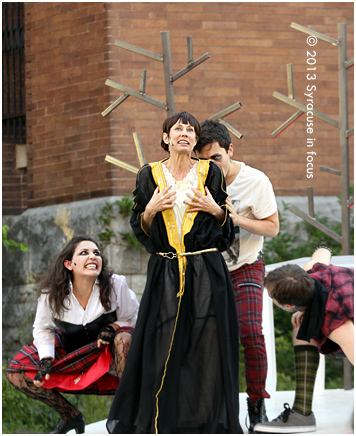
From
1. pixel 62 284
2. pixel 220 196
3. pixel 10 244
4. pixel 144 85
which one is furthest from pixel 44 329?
pixel 10 244

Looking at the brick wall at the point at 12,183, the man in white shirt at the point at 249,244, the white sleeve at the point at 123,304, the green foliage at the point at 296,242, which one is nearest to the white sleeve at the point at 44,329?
the white sleeve at the point at 123,304

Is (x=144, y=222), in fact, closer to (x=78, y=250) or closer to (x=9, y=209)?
(x=78, y=250)

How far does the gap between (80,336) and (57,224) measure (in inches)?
150

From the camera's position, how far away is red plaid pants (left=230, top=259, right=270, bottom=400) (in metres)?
4.06

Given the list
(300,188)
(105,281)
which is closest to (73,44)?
(300,188)

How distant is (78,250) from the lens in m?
4.48

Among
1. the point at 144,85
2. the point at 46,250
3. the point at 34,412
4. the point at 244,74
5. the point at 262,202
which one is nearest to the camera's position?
the point at 262,202

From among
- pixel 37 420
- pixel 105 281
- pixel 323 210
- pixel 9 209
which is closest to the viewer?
pixel 105 281

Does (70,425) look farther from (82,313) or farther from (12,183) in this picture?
(12,183)

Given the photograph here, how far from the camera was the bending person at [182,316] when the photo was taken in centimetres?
365

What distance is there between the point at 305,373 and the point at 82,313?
4.31 feet

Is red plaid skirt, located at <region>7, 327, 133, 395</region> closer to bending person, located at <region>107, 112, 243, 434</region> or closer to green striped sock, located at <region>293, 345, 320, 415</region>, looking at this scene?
bending person, located at <region>107, 112, 243, 434</region>

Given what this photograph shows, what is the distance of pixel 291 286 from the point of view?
3826 mm

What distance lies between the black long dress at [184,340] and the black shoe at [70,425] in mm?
737
